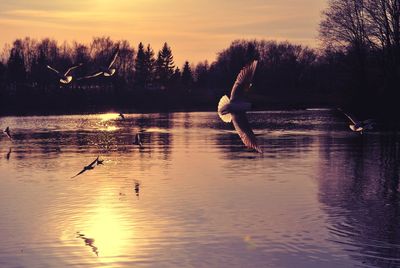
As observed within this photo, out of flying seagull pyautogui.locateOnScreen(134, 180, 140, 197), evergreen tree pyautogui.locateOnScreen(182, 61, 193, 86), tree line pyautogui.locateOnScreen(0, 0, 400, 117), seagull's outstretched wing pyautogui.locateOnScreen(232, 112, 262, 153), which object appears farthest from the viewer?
evergreen tree pyautogui.locateOnScreen(182, 61, 193, 86)

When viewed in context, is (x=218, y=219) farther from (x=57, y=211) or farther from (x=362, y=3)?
(x=362, y=3)

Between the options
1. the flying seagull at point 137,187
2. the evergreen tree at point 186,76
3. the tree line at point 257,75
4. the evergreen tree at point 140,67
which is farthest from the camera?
the evergreen tree at point 140,67

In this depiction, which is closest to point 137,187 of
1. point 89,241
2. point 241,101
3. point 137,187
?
point 137,187

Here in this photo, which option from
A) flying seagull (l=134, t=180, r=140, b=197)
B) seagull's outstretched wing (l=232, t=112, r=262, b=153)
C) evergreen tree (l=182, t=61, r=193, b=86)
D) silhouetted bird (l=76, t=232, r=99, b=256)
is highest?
evergreen tree (l=182, t=61, r=193, b=86)

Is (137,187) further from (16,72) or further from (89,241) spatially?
(16,72)

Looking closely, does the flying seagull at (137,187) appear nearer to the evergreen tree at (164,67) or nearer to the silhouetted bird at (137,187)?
the silhouetted bird at (137,187)

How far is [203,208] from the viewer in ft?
75.7

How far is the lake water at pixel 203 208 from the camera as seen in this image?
17844mm

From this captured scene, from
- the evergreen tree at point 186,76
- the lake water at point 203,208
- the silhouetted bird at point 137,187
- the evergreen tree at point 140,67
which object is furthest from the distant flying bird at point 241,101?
the evergreen tree at point 140,67

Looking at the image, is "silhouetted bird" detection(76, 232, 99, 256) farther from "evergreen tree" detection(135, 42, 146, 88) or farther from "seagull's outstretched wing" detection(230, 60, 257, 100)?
"evergreen tree" detection(135, 42, 146, 88)

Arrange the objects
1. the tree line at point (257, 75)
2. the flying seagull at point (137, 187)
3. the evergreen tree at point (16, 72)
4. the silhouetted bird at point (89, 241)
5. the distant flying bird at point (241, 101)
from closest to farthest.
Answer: the distant flying bird at point (241, 101) < the silhouetted bird at point (89, 241) < the flying seagull at point (137, 187) < the tree line at point (257, 75) < the evergreen tree at point (16, 72)

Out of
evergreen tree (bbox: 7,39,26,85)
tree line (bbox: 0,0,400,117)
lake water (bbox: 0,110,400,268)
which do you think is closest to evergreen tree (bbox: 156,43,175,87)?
tree line (bbox: 0,0,400,117)

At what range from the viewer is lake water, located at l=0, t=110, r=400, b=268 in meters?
17.8

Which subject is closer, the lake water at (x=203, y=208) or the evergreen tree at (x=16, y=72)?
the lake water at (x=203, y=208)
